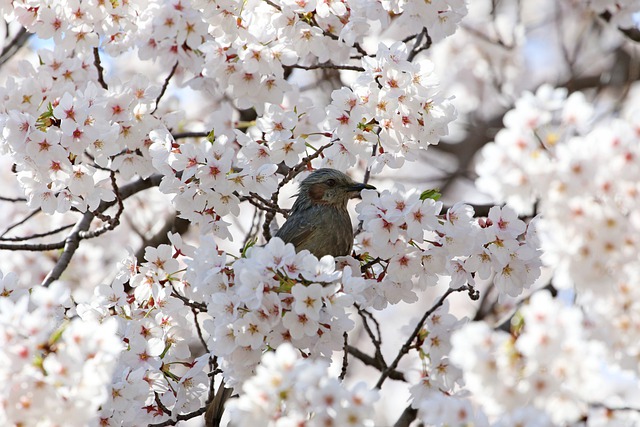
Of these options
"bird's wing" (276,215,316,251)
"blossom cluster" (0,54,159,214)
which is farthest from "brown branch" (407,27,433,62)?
"blossom cluster" (0,54,159,214)

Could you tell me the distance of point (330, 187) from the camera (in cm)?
502

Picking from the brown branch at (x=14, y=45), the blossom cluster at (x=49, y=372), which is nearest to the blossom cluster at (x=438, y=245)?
the blossom cluster at (x=49, y=372)

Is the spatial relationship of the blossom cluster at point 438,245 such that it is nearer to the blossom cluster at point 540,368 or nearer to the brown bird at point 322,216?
the brown bird at point 322,216

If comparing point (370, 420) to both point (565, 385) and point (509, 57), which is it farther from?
point (509, 57)

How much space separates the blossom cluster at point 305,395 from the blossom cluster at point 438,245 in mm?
1073

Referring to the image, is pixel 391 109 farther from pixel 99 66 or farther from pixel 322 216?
pixel 99 66

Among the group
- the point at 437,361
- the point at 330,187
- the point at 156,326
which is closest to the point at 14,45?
the point at 330,187

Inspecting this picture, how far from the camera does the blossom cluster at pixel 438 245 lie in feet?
10.8

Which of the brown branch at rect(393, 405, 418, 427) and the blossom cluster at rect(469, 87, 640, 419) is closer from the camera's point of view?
the blossom cluster at rect(469, 87, 640, 419)

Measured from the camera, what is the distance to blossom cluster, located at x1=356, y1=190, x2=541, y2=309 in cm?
330

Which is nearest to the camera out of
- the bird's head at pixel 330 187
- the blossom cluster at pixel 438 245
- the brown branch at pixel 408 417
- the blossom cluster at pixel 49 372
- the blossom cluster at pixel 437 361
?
the blossom cluster at pixel 49 372

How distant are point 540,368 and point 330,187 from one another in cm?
288

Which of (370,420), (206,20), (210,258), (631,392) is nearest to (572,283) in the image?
(631,392)

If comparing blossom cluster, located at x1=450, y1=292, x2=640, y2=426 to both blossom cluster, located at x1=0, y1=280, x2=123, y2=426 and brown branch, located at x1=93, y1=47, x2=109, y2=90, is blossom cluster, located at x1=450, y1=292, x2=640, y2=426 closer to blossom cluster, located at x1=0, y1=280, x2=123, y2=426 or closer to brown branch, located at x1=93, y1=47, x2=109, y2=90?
blossom cluster, located at x1=0, y1=280, x2=123, y2=426
